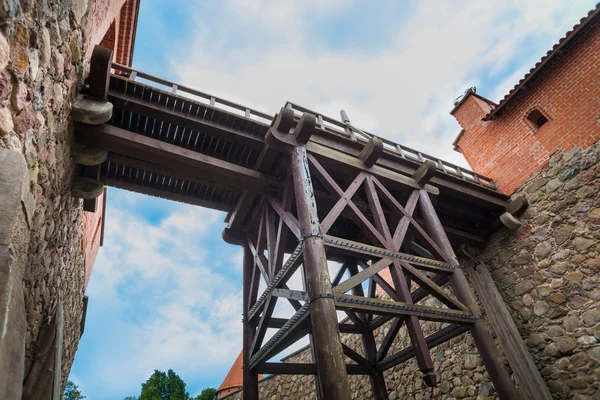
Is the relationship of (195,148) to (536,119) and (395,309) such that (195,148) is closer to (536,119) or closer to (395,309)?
(395,309)

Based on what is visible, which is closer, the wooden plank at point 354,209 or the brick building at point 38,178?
the brick building at point 38,178

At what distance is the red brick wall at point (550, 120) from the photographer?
663 centimetres

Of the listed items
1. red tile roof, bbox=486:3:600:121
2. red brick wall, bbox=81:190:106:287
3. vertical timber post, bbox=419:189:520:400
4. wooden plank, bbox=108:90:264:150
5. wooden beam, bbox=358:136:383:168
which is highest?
red tile roof, bbox=486:3:600:121

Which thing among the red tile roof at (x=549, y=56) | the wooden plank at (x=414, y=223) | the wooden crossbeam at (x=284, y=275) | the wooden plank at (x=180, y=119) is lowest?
the wooden crossbeam at (x=284, y=275)

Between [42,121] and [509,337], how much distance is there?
7.88 m

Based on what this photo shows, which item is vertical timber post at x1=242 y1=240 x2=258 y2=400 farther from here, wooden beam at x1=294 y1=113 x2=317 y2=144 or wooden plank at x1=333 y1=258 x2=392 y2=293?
wooden beam at x1=294 y1=113 x2=317 y2=144

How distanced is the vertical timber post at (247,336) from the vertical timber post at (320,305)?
229 cm

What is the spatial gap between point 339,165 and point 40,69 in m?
3.89

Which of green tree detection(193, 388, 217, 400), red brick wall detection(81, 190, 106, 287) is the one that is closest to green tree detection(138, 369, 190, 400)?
green tree detection(193, 388, 217, 400)

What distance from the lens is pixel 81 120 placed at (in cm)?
405

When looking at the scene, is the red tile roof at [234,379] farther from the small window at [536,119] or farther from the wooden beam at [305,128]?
the small window at [536,119]

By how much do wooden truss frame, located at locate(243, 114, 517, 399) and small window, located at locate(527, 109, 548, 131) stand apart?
3802 mm

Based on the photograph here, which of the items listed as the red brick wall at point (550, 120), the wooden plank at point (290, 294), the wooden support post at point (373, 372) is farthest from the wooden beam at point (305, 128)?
the red brick wall at point (550, 120)

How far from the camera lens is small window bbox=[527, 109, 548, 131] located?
7.63m
